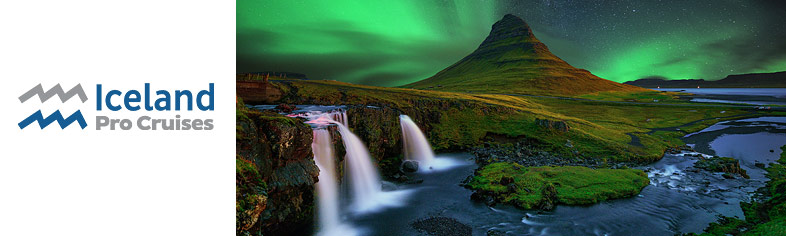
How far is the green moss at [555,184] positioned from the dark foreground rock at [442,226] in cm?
385

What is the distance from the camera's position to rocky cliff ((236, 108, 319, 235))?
11336 mm

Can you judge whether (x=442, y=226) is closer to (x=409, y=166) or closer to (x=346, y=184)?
(x=346, y=184)

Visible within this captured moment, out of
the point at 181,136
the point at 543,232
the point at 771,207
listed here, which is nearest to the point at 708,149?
the point at 771,207

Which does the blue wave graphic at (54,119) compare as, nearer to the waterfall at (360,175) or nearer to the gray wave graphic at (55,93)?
the gray wave graphic at (55,93)

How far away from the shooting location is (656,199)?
18328 mm

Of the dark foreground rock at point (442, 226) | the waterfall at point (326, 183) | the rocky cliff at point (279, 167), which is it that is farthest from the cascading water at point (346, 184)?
the dark foreground rock at point (442, 226)

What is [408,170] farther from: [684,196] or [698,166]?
[698,166]

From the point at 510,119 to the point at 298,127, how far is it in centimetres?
3289

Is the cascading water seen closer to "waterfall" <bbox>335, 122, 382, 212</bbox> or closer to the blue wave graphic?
"waterfall" <bbox>335, 122, 382, 212</bbox>

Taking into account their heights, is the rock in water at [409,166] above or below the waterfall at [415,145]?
below

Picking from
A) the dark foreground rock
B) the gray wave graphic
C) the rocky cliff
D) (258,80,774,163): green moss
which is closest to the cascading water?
the rocky cliff

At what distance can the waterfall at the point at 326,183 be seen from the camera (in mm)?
15672

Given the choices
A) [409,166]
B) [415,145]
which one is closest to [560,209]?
[409,166]

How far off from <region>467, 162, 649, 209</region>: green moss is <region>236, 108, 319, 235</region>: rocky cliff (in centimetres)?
1032
